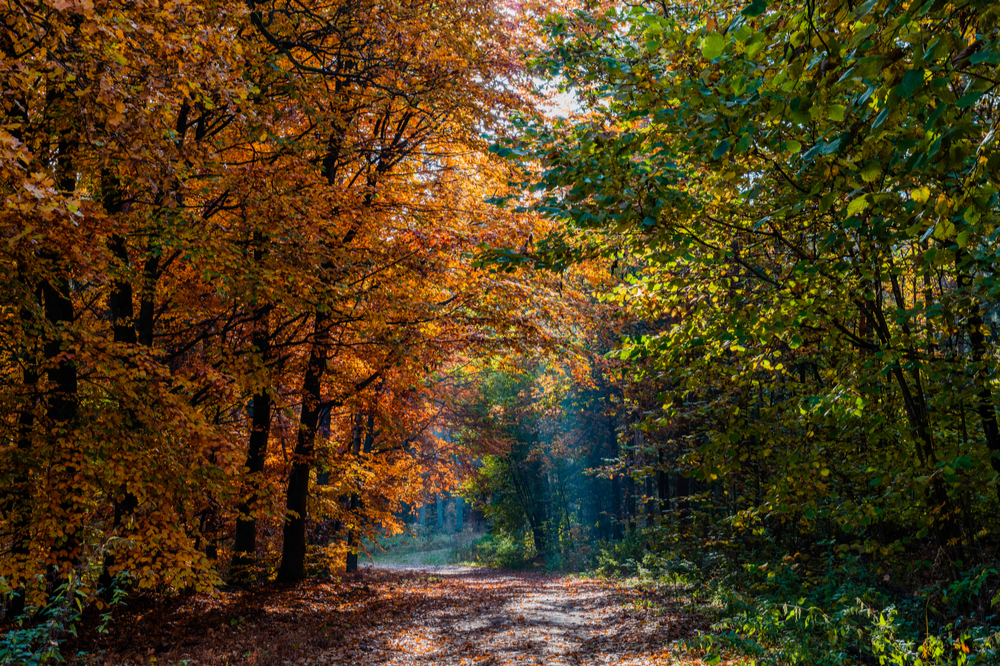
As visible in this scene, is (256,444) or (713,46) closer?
(713,46)

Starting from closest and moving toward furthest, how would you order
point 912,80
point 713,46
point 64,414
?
point 912,80
point 713,46
point 64,414

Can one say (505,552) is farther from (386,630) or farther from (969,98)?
(969,98)

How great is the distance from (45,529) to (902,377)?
885 cm

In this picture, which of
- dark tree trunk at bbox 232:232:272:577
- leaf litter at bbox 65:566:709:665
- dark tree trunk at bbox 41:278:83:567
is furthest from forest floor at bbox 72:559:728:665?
dark tree trunk at bbox 41:278:83:567

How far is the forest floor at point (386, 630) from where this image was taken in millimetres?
7605

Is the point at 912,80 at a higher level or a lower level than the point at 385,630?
higher

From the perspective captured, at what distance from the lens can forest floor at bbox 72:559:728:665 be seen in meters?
7.61

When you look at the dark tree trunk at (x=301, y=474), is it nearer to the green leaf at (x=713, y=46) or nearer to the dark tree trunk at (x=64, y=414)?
the dark tree trunk at (x=64, y=414)

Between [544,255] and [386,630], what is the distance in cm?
732

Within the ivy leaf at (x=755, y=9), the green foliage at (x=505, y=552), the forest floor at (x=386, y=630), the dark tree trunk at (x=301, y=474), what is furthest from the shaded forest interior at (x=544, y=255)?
the green foliage at (x=505, y=552)

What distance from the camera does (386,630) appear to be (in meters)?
9.78

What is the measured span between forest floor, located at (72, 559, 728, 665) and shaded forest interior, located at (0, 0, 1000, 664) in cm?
67

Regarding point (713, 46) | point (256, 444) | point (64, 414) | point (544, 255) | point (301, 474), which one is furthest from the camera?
point (301, 474)

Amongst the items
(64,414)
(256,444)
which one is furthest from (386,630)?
(64,414)
